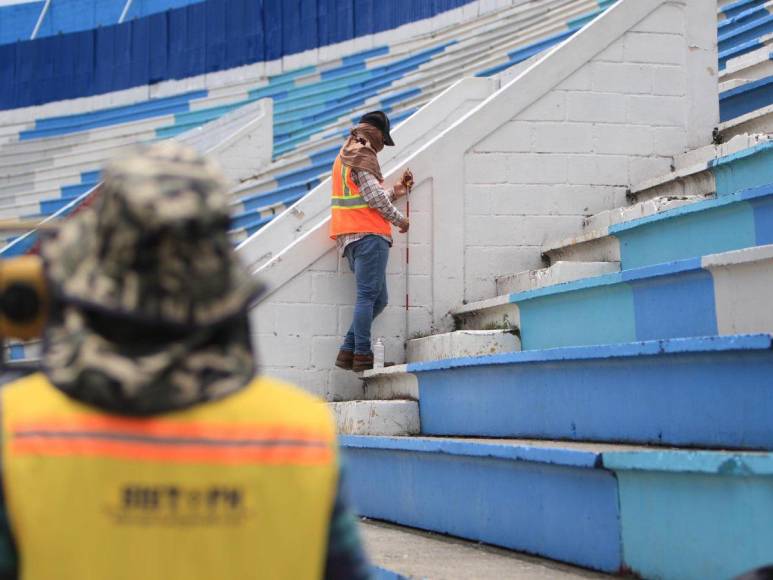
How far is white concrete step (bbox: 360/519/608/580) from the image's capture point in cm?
361

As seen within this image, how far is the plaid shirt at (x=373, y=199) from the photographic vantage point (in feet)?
19.7

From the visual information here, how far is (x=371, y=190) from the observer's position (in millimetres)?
6023

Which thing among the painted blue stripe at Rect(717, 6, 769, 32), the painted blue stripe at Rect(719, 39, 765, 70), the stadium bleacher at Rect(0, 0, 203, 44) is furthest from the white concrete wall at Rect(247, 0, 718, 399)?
the stadium bleacher at Rect(0, 0, 203, 44)

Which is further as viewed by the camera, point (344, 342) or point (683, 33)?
point (683, 33)

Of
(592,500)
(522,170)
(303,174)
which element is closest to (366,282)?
(522,170)

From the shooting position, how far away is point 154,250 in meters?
1.29

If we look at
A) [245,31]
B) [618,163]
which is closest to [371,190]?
[618,163]

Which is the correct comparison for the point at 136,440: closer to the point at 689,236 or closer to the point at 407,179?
the point at 689,236

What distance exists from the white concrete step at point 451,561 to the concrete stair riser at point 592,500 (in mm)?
69

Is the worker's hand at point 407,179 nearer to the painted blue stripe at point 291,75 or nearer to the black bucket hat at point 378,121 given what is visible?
the black bucket hat at point 378,121

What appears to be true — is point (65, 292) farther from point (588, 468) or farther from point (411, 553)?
point (411, 553)

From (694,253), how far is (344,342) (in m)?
1.95

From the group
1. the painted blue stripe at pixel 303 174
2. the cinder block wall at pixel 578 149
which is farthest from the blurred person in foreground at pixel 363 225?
the painted blue stripe at pixel 303 174

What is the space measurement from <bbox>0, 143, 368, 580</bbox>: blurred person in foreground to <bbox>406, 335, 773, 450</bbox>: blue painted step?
232 centimetres
